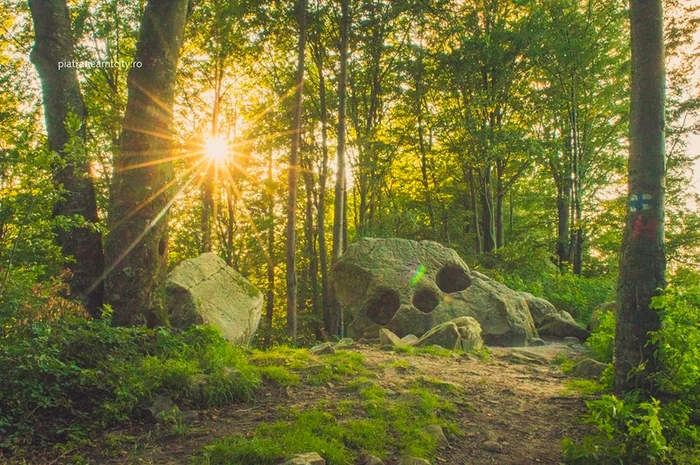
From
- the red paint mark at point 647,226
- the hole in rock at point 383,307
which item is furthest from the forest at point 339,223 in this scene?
the hole in rock at point 383,307

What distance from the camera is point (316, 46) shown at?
1789 cm

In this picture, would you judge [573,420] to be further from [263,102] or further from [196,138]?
[263,102]

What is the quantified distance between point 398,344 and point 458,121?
38.5 ft

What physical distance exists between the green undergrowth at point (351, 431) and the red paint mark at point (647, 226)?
2.72 m

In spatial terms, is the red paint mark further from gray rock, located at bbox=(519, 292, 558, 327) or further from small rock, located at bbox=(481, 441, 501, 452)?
gray rock, located at bbox=(519, 292, 558, 327)

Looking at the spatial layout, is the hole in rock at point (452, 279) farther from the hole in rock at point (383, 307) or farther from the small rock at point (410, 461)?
the small rock at point (410, 461)

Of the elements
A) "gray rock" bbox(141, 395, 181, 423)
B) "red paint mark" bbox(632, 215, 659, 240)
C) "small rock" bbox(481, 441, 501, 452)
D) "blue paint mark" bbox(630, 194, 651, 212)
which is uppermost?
"blue paint mark" bbox(630, 194, 651, 212)

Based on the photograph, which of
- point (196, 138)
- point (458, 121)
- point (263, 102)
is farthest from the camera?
point (263, 102)

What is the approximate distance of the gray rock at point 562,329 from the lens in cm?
1102

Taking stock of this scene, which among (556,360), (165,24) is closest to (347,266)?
(556,360)

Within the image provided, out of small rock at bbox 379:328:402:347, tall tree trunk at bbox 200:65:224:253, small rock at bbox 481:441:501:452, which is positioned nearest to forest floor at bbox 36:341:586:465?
small rock at bbox 481:441:501:452

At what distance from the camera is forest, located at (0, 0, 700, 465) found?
3963 mm

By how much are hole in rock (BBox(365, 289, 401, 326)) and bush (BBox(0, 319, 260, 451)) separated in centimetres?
610

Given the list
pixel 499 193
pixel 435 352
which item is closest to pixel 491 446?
pixel 435 352
